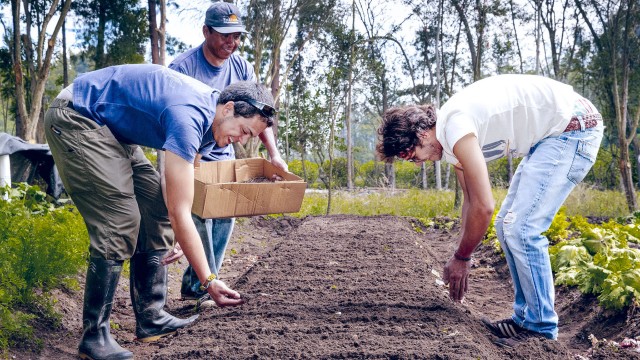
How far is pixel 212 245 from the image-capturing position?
13.1 feet

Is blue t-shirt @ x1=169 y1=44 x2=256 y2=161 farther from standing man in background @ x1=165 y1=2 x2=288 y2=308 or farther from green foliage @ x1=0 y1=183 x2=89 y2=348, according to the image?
green foliage @ x1=0 y1=183 x2=89 y2=348

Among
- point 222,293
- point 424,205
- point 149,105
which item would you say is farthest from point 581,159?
point 424,205

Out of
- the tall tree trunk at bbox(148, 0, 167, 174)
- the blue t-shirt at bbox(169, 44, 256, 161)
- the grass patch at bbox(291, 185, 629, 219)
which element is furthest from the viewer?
the grass patch at bbox(291, 185, 629, 219)

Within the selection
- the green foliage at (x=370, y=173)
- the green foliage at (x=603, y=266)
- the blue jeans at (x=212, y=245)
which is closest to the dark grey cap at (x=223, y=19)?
the blue jeans at (x=212, y=245)

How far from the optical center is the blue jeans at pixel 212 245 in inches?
150

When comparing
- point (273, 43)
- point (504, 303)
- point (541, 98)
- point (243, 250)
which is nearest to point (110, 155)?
point (541, 98)

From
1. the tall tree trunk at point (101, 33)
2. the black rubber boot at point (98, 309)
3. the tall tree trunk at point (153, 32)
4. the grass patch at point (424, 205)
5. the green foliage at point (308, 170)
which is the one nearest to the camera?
the black rubber boot at point (98, 309)

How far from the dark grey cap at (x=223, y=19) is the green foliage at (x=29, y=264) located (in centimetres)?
154

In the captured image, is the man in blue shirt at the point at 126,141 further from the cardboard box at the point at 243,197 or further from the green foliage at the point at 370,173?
the green foliage at the point at 370,173

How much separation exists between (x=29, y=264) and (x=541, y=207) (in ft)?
9.03

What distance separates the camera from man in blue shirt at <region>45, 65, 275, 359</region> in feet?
7.57

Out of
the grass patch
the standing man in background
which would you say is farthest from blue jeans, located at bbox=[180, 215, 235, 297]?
the grass patch

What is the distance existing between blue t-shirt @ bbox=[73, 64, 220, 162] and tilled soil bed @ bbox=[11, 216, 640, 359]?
0.94 metres

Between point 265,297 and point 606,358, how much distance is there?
72.8 inches
